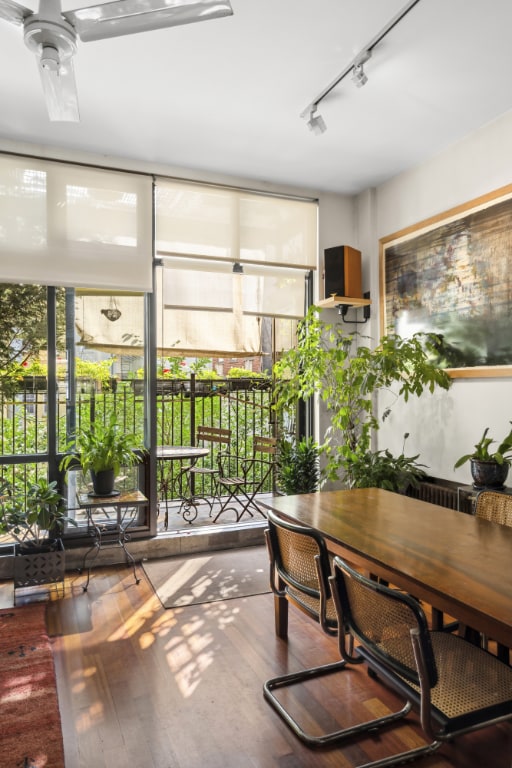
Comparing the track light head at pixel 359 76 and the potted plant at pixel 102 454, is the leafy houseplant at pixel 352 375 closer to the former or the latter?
the potted plant at pixel 102 454

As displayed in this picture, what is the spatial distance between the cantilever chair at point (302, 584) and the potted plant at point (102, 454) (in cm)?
172

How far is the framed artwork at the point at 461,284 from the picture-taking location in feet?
11.6

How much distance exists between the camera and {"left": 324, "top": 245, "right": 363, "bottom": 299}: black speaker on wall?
Answer: 463 cm

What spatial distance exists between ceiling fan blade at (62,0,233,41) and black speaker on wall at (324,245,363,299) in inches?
111

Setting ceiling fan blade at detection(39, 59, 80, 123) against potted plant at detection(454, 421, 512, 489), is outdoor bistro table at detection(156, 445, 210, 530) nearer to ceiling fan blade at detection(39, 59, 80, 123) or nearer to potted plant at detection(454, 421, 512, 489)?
potted plant at detection(454, 421, 512, 489)

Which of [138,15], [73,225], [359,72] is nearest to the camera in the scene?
[138,15]

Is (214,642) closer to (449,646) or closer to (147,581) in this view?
(147,581)

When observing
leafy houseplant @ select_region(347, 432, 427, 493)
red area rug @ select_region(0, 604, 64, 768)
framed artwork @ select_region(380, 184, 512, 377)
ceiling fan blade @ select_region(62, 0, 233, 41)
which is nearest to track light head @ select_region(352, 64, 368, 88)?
ceiling fan blade @ select_region(62, 0, 233, 41)

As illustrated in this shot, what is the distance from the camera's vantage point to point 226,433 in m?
5.63

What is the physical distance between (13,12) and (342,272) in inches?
123

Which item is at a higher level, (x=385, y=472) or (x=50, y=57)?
(x=50, y=57)

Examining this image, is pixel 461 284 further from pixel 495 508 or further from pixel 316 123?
pixel 495 508

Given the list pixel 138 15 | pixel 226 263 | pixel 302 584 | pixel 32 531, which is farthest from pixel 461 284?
pixel 32 531

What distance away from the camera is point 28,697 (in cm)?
237
